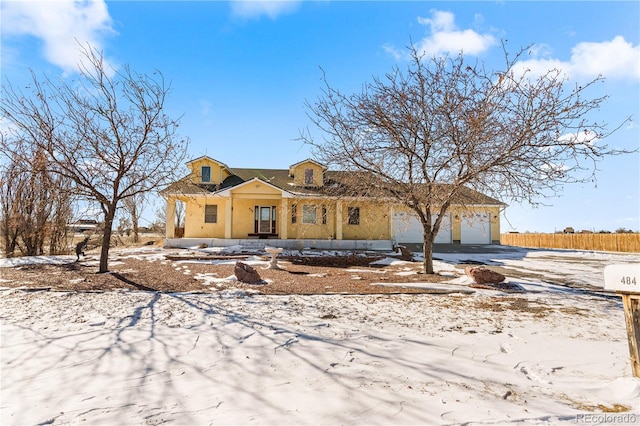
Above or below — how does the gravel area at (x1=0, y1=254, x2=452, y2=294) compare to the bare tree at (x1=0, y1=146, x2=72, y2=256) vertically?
below

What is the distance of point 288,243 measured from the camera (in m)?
19.1

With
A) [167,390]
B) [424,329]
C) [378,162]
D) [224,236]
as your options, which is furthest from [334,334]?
[224,236]

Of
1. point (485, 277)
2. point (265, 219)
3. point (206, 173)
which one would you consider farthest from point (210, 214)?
A: point (485, 277)

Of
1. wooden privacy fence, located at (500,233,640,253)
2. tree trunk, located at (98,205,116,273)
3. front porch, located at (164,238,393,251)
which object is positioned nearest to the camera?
tree trunk, located at (98,205,116,273)

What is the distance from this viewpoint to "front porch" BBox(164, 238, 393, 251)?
18.6 metres

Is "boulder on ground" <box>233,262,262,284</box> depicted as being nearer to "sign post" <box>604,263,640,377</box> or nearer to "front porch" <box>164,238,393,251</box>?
"sign post" <box>604,263,640,377</box>

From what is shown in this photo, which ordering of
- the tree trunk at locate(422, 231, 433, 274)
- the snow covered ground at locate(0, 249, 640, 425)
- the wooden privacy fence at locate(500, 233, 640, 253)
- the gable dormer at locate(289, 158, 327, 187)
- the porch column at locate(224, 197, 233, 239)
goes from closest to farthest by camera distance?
the snow covered ground at locate(0, 249, 640, 425), the tree trunk at locate(422, 231, 433, 274), the porch column at locate(224, 197, 233, 239), the gable dormer at locate(289, 158, 327, 187), the wooden privacy fence at locate(500, 233, 640, 253)

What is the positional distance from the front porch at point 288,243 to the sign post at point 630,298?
15.4m

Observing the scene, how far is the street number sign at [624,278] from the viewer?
306 cm

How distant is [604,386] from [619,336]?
6.89ft

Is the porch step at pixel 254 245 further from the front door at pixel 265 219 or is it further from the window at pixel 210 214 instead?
the window at pixel 210 214

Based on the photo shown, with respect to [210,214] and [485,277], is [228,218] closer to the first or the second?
[210,214]

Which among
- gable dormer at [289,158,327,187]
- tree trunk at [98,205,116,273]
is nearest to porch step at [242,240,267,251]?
gable dormer at [289,158,327,187]

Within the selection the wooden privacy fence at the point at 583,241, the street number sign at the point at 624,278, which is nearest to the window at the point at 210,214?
the street number sign at the point at 624,278
